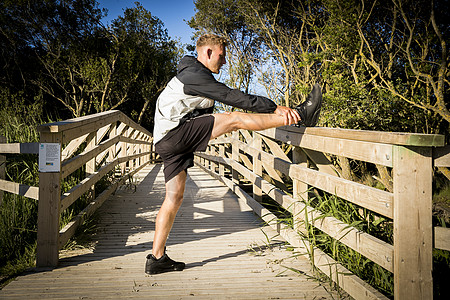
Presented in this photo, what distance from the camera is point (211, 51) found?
259 centimetres

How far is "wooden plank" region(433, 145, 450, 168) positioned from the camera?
1689 millimetres

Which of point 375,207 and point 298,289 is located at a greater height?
point 375,207

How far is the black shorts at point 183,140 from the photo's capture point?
2479 mm

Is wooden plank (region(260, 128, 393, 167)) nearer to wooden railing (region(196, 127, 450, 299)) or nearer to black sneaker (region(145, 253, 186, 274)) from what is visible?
wooden railing (region(196, 127, 450, 299))

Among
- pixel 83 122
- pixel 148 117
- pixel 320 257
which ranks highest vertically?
pixel 148 117

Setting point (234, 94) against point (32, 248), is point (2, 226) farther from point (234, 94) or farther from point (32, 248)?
point (234, 94)

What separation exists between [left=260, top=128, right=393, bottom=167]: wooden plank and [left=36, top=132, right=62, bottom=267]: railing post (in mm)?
1854

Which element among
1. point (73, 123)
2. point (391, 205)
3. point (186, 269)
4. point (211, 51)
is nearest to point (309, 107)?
point (211, 51)

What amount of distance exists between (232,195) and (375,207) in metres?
3.95

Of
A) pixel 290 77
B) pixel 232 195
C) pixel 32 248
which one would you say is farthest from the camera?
pixel 290 77

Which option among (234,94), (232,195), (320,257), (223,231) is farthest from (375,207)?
(232,195)

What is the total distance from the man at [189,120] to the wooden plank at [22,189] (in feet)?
3.03

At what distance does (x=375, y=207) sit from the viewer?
1930 mm

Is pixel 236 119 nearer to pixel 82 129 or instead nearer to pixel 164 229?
pixel 164 229
